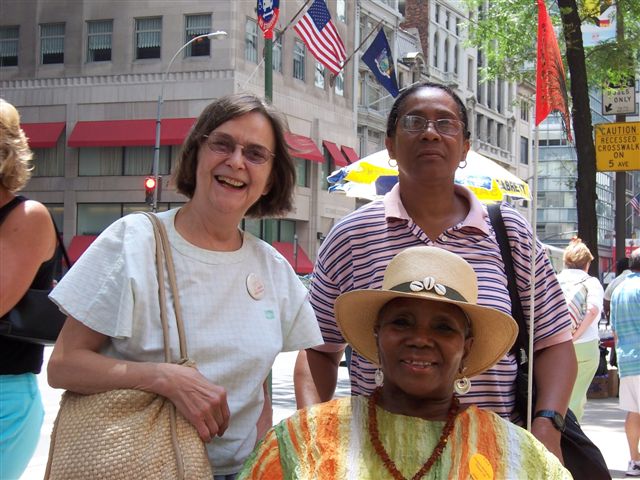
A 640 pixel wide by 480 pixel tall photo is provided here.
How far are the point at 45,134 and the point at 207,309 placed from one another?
126ft

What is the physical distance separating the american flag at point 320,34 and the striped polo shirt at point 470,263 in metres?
14.8

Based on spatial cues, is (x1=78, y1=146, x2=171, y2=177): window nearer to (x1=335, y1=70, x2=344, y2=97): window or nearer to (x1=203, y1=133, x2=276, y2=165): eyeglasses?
(x1=335, y1=70, x2=344, y2=97): window

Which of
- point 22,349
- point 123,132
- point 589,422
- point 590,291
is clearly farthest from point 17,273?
point 123,132

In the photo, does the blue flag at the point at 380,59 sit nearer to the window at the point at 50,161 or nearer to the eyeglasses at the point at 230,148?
the eyeglasses at the point at 230,148

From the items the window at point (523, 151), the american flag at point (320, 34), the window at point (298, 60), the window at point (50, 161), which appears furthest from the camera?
the window at point (523, 151)

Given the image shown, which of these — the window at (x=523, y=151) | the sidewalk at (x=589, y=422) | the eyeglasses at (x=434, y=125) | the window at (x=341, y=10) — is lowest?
the sidewalk at (x=589, y=422)

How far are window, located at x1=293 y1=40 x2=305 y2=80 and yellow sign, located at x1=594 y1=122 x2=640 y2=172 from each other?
26228 mm

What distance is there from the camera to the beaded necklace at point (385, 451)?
9.17 feet

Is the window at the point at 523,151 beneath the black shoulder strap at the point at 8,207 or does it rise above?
above

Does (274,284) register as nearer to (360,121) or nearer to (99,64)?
(99,64)

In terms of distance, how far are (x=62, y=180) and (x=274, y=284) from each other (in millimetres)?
38615

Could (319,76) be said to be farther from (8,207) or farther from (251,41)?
(8,207)

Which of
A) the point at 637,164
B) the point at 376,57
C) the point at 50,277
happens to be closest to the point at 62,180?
the point at 376,57

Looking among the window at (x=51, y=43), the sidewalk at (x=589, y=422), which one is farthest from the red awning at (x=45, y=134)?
the sidewalk at (x=589, y=422)
